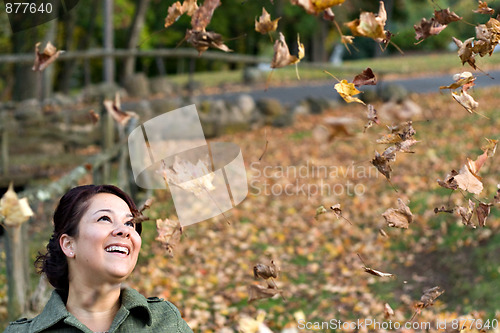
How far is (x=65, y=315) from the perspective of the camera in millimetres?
2092

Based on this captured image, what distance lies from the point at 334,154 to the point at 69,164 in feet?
16.2

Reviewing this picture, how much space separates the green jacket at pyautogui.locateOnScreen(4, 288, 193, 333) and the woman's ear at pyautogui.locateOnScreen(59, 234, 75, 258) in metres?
0.16

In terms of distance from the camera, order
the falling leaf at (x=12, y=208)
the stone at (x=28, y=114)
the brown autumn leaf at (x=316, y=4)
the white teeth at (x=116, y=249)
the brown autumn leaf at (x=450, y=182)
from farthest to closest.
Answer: the stone at (x=28, y=114) < the falling leaf at (x=12, y=208) < the brown autumn leaf at (x=450, y=182) < the white teeth at (x=116, y=249) < the brown autumn leaf at (x=316, y=4)

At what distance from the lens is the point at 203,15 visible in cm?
237

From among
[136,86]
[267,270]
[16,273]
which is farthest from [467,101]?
[136,86]

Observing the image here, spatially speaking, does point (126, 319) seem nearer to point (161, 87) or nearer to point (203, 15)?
point (203, 15)

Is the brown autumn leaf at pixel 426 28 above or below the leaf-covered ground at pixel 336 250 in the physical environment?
above

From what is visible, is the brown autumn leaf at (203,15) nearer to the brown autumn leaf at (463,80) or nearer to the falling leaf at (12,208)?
the brown autumn leaf at (463,80)

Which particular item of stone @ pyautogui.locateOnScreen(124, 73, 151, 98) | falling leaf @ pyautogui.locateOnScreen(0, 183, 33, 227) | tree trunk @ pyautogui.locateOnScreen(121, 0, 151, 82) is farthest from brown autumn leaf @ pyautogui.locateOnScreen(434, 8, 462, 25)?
stone @ pyautogui.locateOnScreen(124, 73, 151, 98)

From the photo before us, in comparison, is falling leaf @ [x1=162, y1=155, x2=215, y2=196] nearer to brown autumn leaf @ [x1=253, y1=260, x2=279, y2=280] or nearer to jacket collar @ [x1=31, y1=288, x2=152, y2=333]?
brown autumn leaf @ [x1=253, y1=260, x2=279, y2=280]

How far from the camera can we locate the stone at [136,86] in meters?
21.4

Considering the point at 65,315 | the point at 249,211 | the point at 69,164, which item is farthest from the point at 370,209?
the point at 65,315

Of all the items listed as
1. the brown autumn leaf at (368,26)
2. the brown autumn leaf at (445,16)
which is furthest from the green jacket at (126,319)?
the brown autumn leaf at (445,16)

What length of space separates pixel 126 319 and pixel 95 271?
0.22 metres
